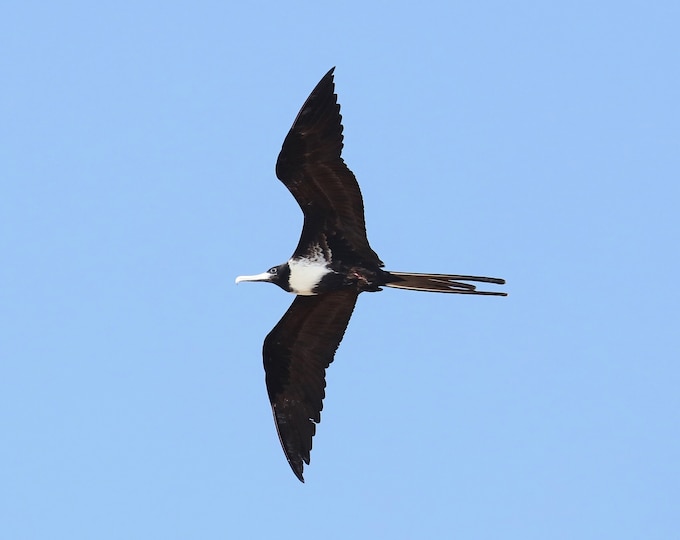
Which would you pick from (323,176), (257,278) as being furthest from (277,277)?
(323,176)

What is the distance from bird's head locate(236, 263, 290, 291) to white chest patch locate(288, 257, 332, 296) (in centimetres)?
4

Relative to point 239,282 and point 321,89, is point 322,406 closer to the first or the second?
point 239,282

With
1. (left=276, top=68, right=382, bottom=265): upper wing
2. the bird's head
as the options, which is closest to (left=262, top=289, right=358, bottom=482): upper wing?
the bird's head

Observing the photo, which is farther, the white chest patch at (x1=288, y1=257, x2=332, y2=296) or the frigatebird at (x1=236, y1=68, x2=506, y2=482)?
the white chest patch at (x1=288, y1=257, x2=332, y2=296)

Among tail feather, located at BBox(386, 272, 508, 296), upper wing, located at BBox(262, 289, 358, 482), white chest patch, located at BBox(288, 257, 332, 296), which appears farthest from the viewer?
upper wing, located at BBox(262, 289, 358, 482)

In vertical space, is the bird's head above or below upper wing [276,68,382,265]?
below

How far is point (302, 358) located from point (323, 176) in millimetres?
1697

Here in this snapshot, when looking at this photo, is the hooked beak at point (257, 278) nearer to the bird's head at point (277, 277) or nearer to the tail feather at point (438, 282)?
the bird's head at point (277, 277)

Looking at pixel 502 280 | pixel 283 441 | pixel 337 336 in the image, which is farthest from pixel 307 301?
pixel 502 280

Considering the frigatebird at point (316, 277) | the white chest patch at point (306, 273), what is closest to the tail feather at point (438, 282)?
the frigatebird at point (316, 277)

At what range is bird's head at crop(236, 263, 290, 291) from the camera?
10.1 metres

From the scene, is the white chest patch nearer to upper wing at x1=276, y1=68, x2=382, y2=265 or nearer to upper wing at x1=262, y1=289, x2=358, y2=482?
upper wing at x1=276, y1=68, x2=382, y2=265

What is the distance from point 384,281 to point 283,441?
1603 millimetres

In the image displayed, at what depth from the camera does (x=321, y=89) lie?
9336 mm
